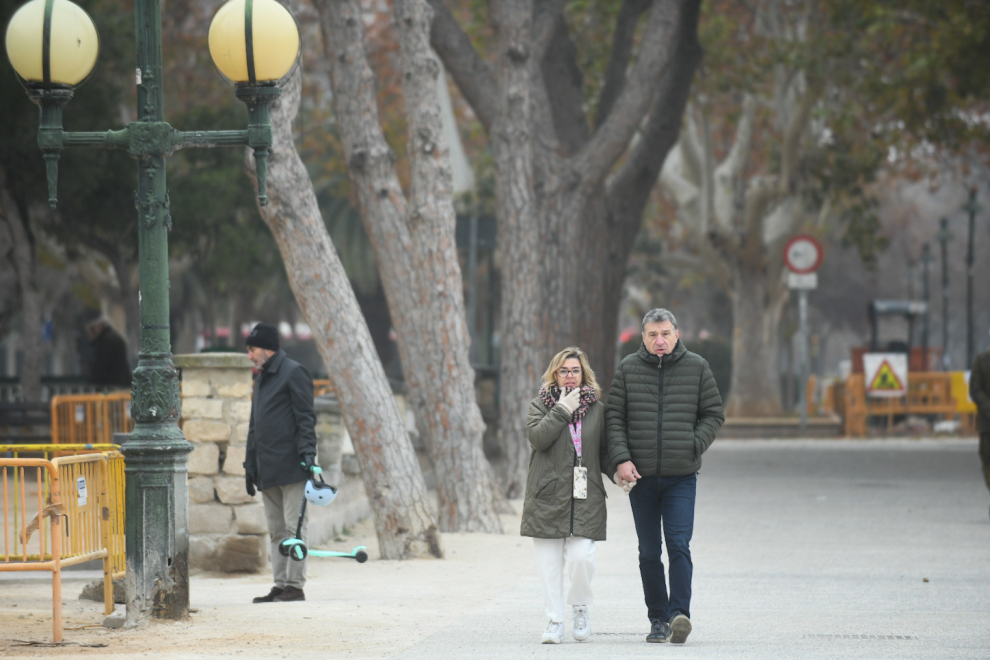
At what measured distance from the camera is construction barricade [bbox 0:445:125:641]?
24.8 feet

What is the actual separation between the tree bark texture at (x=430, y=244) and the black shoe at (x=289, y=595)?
4209 millimetres

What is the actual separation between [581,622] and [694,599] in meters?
1.72

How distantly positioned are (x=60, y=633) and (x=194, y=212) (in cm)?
1909

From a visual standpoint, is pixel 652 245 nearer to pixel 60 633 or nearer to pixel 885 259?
pixel 885 259

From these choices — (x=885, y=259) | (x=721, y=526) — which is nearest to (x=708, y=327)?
(x=885, y=259)

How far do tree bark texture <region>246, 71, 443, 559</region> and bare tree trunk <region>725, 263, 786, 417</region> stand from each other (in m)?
21.1

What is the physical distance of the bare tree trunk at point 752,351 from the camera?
3183cm

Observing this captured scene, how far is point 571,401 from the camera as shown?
24.8 ft

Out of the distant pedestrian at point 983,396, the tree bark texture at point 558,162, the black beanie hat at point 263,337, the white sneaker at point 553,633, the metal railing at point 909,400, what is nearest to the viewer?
the white sneaker at point 553,633

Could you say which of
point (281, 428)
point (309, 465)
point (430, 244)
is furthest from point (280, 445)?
point (430, 244)

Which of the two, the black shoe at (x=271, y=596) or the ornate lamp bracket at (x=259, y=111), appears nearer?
the ornate lamp bracket at (x=259, y=111)

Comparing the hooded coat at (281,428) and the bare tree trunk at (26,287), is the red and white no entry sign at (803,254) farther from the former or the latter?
the hooded coat at (281,428)

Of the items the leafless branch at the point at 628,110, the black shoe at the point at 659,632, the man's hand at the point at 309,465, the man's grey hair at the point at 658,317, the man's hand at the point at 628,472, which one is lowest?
the black shoe at the point at 659,632

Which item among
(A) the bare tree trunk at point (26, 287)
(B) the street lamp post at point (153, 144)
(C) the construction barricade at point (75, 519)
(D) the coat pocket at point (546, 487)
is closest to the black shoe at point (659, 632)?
(D) the coat pocket at point (546, 487)
